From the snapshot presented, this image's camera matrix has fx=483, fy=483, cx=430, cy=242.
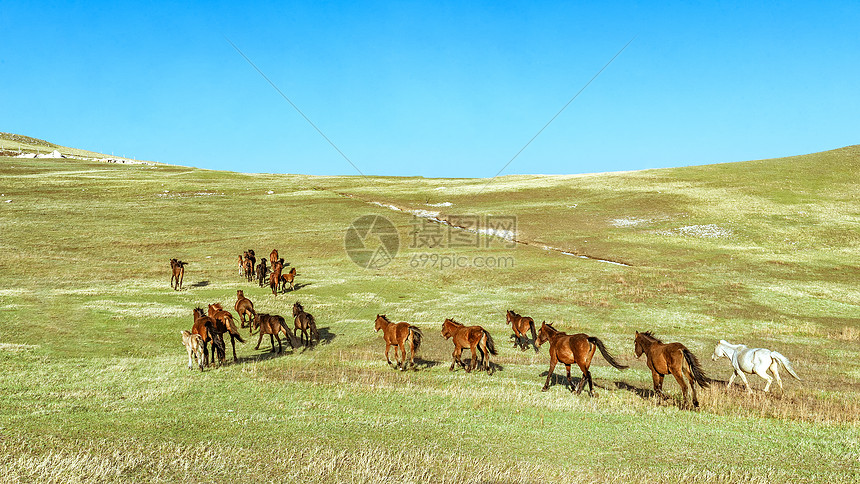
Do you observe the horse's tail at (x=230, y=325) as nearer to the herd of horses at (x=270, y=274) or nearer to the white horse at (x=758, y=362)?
the herd of horses at (x=270, y=274)

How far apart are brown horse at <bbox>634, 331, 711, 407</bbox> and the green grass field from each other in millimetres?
625

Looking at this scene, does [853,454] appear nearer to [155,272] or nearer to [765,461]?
[765,461]

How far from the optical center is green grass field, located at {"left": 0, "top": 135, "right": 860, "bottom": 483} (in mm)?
9773

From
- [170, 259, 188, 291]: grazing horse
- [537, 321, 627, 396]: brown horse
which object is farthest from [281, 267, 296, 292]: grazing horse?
[537, 321, 627, 396]: brown horse

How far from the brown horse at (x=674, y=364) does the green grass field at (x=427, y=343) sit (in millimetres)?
625

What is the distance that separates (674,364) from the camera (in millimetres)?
13141

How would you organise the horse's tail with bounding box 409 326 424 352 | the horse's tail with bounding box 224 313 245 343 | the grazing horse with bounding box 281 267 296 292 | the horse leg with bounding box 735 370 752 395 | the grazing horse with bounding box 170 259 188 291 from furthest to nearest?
the grazing horse with bounding box 281 267 296 292 < the grazing horse with bounding box 170 259 188 291 < the horse's tail with bounding box 224 313 245 343 < the horse's tail with bounding box 409 326 424 352 < the horse leg with bounding box 735 370 752 395

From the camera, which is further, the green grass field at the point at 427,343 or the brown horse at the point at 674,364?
the brown horse at the point at 674,364

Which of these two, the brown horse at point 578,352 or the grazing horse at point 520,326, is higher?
the brown horse at point 578,352

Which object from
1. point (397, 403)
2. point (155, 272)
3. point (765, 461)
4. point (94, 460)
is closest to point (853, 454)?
point (765, 461)

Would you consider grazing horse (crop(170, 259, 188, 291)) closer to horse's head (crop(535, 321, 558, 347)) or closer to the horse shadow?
the horse shadow

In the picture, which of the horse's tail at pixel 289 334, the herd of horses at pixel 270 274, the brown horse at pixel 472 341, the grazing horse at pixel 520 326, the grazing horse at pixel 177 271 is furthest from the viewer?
the grazing horse at pixel 177 271

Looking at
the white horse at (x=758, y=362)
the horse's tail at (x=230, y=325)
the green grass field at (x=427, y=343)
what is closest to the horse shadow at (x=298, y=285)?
the green grass field at (x=427, y=343)

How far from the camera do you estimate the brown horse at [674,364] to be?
1283 cm
